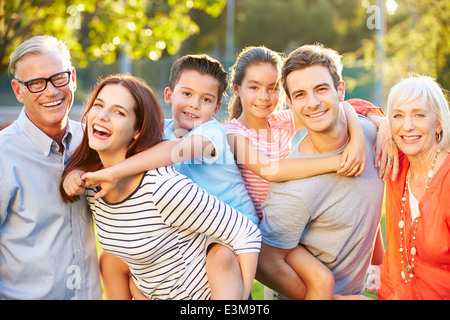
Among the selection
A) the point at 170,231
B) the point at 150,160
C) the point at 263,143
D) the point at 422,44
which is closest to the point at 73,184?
the point at 150,160

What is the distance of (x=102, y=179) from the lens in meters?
3.00

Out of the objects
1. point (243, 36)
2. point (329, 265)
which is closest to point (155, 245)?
point (329, 265)

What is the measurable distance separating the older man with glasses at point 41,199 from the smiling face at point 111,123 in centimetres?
35

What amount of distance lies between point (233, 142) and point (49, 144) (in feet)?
4.09

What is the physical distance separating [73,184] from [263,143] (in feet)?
4.93

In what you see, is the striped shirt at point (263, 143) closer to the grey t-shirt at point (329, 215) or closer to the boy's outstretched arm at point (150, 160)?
the grey t-shirt at point (329, 215)

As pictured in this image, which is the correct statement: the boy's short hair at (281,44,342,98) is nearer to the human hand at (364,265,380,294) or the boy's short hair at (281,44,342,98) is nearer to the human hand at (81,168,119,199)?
the human hand at (81,168,119,199)

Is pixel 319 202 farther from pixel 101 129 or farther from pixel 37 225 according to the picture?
pixel 37 225

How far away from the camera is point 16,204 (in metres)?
3.16

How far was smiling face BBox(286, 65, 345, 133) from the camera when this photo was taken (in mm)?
3311

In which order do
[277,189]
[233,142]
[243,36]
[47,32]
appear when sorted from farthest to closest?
[243,36] → [47,32] → [233,142] → [277,189]

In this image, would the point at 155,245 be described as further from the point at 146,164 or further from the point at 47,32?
the point at 47,32

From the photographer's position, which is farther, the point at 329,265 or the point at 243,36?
the point at 243,36
